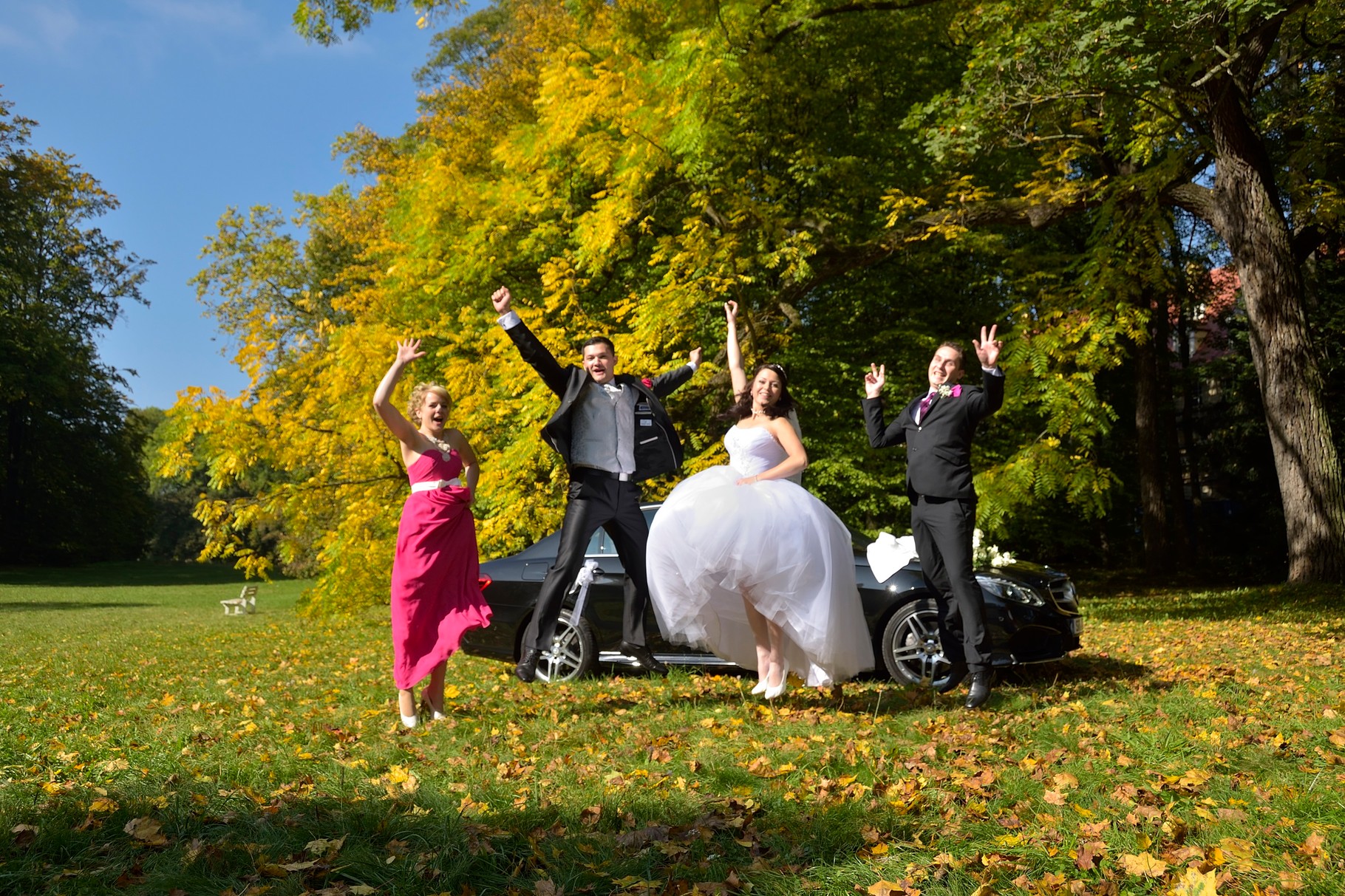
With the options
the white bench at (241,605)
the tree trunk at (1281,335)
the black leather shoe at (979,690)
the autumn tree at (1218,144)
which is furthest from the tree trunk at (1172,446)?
the white bench at (241,605)

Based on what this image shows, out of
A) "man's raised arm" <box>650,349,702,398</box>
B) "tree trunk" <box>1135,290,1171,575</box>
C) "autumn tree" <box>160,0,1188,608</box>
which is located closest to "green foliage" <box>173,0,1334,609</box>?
"autumn tree" <box>160,0,1188,608</box>

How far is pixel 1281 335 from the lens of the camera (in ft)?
46.8

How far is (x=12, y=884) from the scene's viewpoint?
3480mm

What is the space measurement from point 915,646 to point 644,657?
6.32 ft

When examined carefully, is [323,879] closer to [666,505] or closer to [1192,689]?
[666,505]

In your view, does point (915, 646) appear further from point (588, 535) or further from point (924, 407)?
point (588, 535)

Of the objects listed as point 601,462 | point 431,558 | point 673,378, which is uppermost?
point 673,378

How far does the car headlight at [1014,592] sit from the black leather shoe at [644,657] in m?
2.38

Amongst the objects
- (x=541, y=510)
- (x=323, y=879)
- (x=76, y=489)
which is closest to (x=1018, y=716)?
(x=323, y=879)

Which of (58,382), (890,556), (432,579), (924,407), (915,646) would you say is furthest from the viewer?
(58,382)

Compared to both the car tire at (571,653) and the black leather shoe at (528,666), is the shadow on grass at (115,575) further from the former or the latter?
the black leather shoe at (528,666)

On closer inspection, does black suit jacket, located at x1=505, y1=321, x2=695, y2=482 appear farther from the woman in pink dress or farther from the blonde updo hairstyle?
the woman in pink dress

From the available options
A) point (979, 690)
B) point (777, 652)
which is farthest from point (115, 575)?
point (979, 690)

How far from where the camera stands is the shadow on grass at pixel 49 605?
80.0ft
